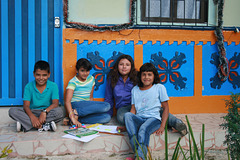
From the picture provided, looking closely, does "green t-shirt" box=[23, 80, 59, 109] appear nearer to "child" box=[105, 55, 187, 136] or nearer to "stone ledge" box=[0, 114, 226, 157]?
"stone ledge" box=[0, 114, 226, 157]

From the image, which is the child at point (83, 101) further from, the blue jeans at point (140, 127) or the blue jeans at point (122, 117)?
the blue jeans at point (140, 127)

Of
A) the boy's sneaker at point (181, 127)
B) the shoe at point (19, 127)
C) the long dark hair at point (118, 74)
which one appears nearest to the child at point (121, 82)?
the long dark hair at point (118, 74)

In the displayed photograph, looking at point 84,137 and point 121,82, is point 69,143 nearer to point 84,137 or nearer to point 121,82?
point 84,137

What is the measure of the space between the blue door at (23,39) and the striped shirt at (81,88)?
0.31m

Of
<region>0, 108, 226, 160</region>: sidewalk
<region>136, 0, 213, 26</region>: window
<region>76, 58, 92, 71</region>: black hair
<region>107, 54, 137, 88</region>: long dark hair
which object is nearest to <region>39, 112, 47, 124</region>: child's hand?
<region>0, 108, 226, 160</region>: sidewalk

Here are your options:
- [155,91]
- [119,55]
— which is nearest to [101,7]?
[119,55]

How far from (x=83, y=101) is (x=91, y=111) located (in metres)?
0.20

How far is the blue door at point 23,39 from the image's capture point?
3.35 m

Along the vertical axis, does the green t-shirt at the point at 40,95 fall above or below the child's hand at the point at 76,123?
above

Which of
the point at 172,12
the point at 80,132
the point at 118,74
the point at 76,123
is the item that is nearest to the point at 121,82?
the point at 118,74

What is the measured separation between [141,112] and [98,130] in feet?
1.97

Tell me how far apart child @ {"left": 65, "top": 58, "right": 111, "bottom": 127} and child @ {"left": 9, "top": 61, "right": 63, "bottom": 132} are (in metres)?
0.21

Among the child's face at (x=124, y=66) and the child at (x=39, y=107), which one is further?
the child's face at (x=124, y=66)

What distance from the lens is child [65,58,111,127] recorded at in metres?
3.10
